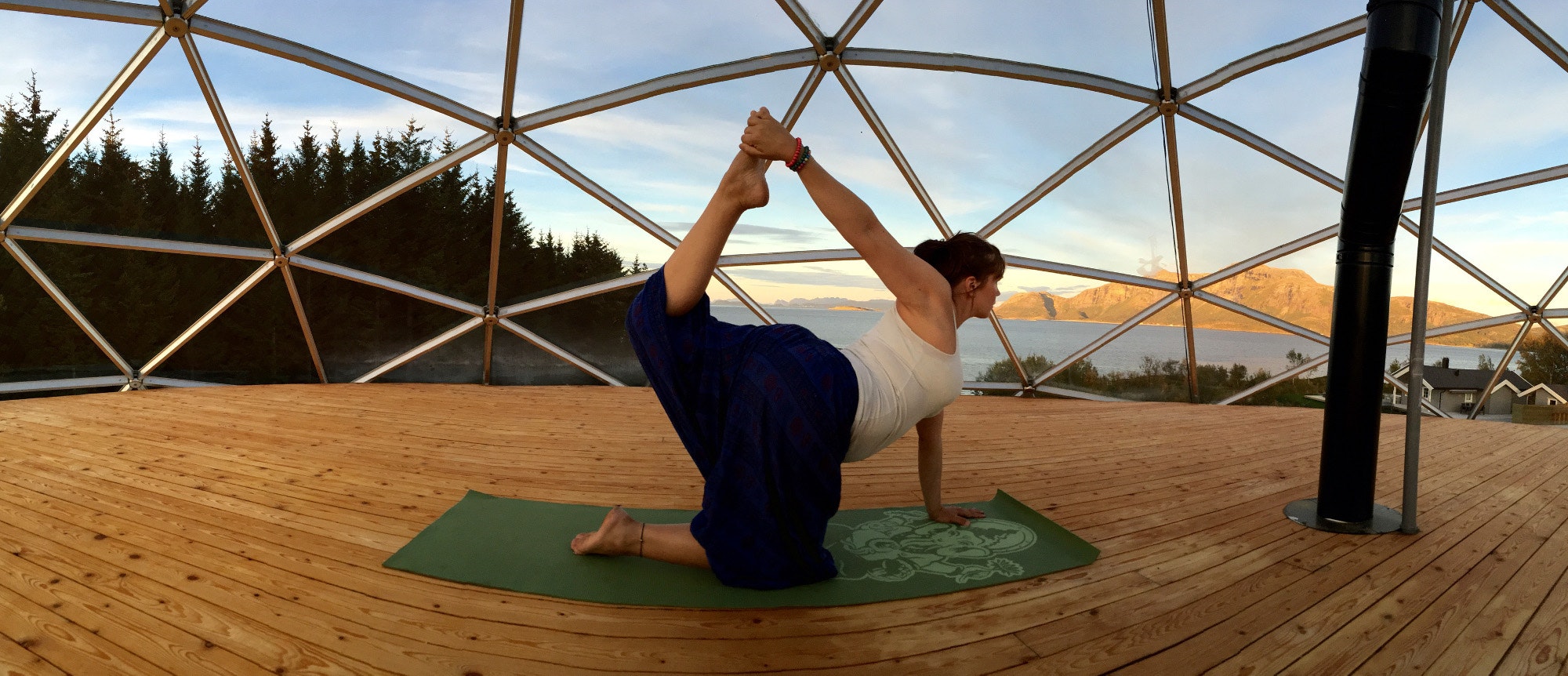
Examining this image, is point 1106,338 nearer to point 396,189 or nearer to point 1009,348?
point 1009,348

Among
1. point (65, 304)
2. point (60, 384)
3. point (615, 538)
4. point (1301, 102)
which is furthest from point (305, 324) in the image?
point (1301, 102)

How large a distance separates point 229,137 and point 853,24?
6938 millimetres

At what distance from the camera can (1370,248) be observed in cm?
424

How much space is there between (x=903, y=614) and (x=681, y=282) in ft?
5.31

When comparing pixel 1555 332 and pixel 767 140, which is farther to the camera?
pixel 1555 332

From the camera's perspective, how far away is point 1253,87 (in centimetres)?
814

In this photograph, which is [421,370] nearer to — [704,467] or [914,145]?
[914,145]

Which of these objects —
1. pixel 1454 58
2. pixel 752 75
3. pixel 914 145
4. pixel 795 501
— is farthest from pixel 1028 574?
pixel 1454 58

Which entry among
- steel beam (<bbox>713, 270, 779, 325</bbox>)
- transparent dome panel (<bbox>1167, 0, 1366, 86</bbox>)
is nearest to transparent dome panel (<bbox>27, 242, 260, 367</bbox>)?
steel beam (<bbox>713, 270, 779, 325</bbox>)

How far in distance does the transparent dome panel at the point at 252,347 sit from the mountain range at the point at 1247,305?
1045 centimetres

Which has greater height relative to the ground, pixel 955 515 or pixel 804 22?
pixel 804 22

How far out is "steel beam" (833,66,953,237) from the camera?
26.9 feet

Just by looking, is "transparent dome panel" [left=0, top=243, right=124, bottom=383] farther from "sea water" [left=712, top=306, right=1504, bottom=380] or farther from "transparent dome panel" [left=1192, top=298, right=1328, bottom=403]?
"transparent dome panel" [left=1192, top=298, right=1328, bottom=403]

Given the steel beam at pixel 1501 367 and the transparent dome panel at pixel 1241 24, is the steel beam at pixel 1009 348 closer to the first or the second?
the transparent dome panel at pixel 1241 24
